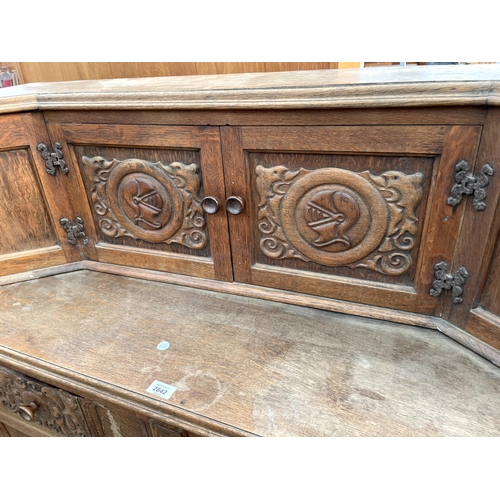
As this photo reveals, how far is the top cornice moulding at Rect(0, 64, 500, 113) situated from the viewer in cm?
67

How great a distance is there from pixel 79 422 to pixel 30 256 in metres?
0.53

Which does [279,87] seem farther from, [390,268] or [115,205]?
[115,205]

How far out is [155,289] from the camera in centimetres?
111

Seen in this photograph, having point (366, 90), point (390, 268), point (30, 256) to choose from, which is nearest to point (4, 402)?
point (30, 256)

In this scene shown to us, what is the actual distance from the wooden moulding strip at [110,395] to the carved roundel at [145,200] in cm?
42

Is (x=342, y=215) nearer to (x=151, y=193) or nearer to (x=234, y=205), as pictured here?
(x=234, y=205)

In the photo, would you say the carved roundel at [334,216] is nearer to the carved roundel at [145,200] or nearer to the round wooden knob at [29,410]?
the carved roundel at [145,200]

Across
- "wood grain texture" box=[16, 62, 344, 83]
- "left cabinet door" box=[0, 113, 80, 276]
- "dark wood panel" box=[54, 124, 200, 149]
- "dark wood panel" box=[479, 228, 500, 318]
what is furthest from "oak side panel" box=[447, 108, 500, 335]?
"left cabinet door" box=[0, 113, 80, 276]

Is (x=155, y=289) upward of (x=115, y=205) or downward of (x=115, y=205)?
downward

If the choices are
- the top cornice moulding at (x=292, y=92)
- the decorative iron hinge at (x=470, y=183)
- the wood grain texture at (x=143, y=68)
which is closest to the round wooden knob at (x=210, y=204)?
the top cornice moulding at (x=292, y=92)

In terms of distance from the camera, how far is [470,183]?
716 mm

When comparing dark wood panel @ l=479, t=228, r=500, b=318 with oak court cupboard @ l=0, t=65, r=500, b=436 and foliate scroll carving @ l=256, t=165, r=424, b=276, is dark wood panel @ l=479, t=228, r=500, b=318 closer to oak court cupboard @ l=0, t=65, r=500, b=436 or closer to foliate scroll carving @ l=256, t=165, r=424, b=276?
oak court cupboard @ l=0, t=65, r=500, b=436

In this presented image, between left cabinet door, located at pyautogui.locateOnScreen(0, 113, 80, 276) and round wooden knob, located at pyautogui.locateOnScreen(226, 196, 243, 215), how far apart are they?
1.74 ft

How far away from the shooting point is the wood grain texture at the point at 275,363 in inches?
27.7
